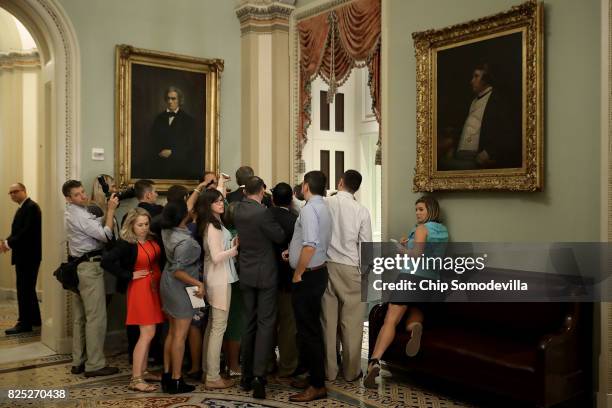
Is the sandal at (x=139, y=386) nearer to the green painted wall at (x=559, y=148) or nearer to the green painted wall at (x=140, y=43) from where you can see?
the green painted wall at (x=140, y=43)

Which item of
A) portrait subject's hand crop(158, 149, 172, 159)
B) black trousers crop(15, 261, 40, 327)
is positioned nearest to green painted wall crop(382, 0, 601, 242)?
portrait subject's hand crop(158, 149, 172, 159)

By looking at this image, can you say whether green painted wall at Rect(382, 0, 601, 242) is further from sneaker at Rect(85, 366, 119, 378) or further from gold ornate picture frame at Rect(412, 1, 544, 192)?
sneaker at Rect(85, 366, 119, 378)

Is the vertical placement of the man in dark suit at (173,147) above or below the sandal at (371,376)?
above

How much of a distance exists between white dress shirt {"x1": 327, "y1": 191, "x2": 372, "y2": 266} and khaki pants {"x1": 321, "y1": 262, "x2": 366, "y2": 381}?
78mm

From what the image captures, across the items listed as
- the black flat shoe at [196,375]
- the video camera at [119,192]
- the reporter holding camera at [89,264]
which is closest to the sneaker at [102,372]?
the reporter holding camera at [89,264]

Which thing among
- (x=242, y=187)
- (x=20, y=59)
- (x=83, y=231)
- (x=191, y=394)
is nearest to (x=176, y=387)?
(x=191, y=394)

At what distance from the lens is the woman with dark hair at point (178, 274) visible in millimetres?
4598

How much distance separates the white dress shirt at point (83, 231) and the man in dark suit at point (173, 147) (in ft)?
4.42

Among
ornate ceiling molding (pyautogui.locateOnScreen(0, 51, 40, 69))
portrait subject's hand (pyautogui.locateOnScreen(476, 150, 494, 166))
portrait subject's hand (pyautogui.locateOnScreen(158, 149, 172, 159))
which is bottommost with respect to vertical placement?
A: portrait subject's hand (pyautogui.locateOnScreen(476, 150, 494, 166))

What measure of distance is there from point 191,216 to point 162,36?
9.51 feet

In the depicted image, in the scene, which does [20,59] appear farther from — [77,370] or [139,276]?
[139,276]

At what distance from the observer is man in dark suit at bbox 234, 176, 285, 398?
4660 millimetres

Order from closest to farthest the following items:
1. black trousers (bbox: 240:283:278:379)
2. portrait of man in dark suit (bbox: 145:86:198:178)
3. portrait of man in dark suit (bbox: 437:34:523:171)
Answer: black trousers (bbox: 240:283:278:379)
portrait of man in dark suit (bbox: 437:34:523:171)
portrait of man in dark suit (bbox: 145:86:198:178)

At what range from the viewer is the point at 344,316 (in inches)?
204
